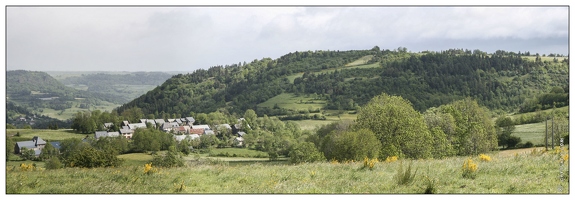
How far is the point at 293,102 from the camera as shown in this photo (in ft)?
528

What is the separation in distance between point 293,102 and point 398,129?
130104 mm

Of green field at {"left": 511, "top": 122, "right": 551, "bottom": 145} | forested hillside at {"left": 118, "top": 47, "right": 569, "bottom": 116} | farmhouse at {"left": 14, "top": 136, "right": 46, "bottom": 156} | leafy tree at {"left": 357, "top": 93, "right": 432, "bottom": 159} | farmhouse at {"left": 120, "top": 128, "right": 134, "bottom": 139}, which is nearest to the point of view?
leafy tree at {"left": 357, "top": 93, "right": 432, "bottom": 159}

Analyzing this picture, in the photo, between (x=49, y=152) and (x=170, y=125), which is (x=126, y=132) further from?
(x=170, y=125)

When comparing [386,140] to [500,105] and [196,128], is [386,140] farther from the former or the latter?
[500,105]

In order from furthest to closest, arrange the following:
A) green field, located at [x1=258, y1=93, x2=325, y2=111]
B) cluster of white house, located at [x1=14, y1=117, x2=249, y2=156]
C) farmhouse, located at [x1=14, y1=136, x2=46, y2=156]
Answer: green field, located at [x1=258, y1=93, x2=325, y2=111] → cluster of white house, located at [x1=14, y1=117, x2=249, y2=156] → farmhouse, located at [x1=14, y1=136, x2=46, y2=156]

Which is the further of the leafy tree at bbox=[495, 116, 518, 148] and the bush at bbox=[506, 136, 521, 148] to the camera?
the leafy tree at bbox=[495, 116, 518, 148]

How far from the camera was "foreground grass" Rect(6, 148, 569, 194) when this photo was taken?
389 inches

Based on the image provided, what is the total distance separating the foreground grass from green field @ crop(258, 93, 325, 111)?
137203mm

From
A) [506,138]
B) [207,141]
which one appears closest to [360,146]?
[506,138]

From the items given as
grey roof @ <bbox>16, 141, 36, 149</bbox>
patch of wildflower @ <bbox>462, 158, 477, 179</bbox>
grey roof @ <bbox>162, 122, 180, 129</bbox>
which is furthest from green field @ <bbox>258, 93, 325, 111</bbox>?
patch of wildflower @ <bbox>462, 158, 477, 179</bbox>

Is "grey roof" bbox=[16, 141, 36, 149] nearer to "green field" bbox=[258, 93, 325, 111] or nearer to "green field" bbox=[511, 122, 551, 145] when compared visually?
"green field" bbox=[511, 122, 551, 145]

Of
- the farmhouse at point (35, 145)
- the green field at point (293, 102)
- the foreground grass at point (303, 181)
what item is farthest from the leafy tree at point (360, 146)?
the green field at point (293, 102)

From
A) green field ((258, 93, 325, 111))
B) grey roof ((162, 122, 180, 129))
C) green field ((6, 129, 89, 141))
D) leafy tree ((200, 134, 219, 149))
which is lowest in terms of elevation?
leafy tree ((200, 134, 219, 149))

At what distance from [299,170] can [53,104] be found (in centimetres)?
9739
